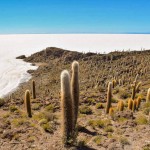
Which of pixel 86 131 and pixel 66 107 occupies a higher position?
pixel 66 107

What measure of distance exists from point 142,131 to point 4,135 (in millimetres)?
6191

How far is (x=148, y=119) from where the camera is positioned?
1341 centimetres

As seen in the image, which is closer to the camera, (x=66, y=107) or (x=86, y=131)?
(x=66, y=107)

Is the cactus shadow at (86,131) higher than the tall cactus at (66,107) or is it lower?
lower

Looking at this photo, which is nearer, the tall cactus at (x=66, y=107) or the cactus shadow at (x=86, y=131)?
the tall cactus at (x=66, y=107)

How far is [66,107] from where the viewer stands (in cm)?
970

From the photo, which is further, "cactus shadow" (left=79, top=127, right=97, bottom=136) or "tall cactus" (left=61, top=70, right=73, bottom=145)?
"cactus shadow" (left=79, top=127, right=97, bottom=136)

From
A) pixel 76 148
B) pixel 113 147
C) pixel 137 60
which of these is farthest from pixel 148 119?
pixel 137 60

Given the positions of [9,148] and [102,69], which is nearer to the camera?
[9,148]

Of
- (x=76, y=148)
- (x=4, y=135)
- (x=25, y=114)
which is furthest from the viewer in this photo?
(x=25, y=114)

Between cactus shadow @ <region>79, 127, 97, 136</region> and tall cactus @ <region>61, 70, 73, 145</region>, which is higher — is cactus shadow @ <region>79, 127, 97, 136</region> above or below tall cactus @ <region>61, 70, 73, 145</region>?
below

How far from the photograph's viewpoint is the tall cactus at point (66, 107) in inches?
376

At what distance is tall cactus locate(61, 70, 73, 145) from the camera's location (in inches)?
376

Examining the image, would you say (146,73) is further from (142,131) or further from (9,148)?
(9,148)
